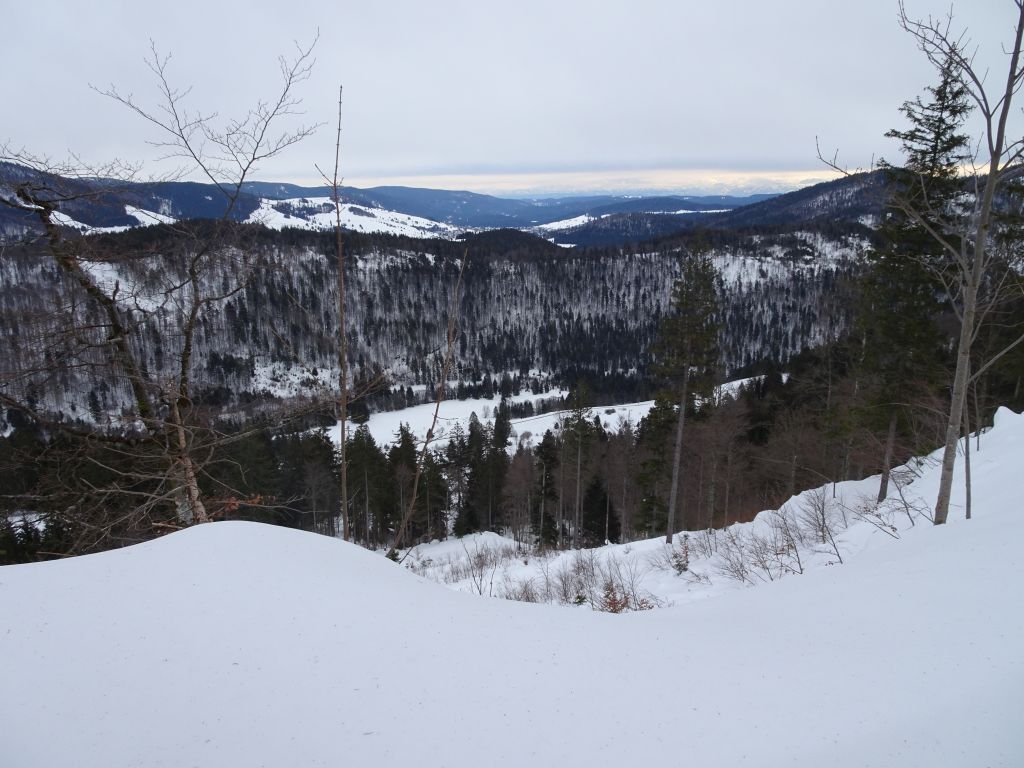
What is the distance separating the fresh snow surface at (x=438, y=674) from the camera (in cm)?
213

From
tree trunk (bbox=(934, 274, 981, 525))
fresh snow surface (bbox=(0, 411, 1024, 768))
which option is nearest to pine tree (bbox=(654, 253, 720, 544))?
tree trunk (bbox=(934, 274, 981, 525))

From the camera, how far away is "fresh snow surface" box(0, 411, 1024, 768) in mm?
2131

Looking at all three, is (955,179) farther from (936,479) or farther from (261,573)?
(261,573)

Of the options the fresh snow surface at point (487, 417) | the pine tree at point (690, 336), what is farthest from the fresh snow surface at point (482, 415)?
the pine tree at point (690, 336)

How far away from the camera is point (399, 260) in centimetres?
14500

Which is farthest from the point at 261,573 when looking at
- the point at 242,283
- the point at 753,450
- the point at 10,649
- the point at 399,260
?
the point at 399,260

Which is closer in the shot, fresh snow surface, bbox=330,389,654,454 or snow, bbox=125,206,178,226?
snow, bbox=125,206,178,226

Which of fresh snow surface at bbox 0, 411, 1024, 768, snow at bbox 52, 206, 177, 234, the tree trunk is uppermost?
snow at bbox 52, 206, 177, 234

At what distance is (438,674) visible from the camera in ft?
8.72

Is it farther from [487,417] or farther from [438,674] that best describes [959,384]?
[487,417]

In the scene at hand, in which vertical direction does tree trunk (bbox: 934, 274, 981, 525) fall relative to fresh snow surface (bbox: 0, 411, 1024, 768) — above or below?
above

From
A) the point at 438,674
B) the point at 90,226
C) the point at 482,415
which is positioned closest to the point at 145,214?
the point at 90,226

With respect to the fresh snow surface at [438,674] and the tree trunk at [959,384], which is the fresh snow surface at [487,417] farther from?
the fresh snow surface at [438,674]

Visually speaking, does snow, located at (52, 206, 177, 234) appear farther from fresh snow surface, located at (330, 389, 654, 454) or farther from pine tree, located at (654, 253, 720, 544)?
fresh snow surface, located at (330, 389, 654, 454)
